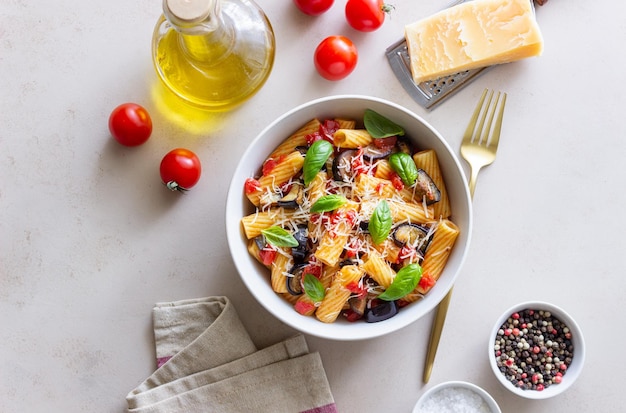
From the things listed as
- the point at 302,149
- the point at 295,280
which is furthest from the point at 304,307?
the point at 302,149

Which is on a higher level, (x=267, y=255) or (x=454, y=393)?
(x=267, y=255)

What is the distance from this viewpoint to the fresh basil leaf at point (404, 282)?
2.06 metres

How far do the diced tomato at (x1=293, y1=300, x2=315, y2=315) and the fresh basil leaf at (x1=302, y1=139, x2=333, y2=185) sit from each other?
1.32ft

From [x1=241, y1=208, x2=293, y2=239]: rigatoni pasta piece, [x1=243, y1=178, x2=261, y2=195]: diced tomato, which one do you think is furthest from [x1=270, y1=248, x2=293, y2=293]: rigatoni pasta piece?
[x1=243, y1=178, x2=261, y2=195]: diced tomato

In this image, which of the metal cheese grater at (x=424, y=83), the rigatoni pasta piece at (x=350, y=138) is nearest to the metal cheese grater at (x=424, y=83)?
the metal cheese grater at (x=424, y=83)

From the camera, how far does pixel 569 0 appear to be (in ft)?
8.29

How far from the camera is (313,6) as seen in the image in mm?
2453

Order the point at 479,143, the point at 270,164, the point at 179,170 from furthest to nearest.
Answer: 1. the point at 479,143
2. the point at 179,170
3. the point at 270,164

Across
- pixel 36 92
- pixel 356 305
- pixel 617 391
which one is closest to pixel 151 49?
pixel 36 92

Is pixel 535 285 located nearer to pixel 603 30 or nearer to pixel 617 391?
pixel 617 391

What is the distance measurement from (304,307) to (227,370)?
0.47m

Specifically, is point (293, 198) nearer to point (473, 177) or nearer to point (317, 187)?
point (317, 187)

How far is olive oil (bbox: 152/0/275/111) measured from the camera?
2303 millimetres

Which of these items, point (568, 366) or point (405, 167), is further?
point (568, 366)
